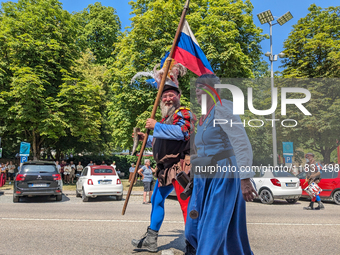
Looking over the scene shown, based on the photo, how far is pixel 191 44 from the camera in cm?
388

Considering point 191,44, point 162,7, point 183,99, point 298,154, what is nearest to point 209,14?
point 162,7

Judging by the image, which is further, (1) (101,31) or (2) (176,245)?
(1) (101,31)

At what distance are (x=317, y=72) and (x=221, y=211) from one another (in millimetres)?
22001

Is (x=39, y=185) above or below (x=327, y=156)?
below

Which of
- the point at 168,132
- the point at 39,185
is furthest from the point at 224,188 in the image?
the point at 39,185

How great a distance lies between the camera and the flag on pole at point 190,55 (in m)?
3.74

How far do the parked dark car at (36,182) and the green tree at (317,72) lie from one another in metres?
9.89

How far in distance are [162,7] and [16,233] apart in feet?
55.0

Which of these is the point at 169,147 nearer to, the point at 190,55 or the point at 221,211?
the point at 190,55

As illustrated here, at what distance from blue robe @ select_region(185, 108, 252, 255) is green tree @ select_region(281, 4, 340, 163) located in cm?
60

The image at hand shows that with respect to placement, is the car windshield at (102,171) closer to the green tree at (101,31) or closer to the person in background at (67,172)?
the person in background at (67,172)

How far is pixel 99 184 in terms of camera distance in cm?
1349

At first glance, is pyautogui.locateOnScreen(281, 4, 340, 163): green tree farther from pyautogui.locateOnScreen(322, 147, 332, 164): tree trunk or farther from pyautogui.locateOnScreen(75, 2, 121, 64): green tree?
pyautogui.locateOnScreen(75, 2, 121, 64): green tree

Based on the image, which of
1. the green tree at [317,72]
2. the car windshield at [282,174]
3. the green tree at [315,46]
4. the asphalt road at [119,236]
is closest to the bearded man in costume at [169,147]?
the asphalt road at [119,236]
